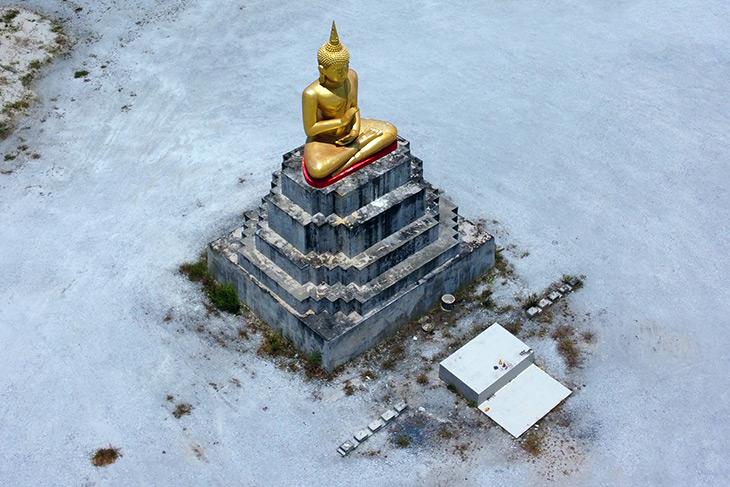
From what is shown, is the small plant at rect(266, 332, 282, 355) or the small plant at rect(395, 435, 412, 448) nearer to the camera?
the small plant at rect(395, 435, 412, 448)

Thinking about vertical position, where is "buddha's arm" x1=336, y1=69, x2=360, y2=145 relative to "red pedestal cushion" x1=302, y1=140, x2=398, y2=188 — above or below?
above

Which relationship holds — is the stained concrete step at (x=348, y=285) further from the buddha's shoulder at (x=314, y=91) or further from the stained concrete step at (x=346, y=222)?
the buddha's shoulder at (x=314, y=91)

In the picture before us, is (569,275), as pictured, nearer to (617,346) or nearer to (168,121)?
(617,346)

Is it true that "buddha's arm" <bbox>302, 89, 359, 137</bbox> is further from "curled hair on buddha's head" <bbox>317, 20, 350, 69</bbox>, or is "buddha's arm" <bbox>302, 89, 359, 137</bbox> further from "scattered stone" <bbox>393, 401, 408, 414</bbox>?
"scattered stone" <bbox>393, 401, 408, 414</bbox>

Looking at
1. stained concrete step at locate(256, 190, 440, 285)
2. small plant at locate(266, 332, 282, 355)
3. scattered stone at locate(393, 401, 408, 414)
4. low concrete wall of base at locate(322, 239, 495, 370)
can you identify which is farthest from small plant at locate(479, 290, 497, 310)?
small plant at locate(266, 332, 282, 355)

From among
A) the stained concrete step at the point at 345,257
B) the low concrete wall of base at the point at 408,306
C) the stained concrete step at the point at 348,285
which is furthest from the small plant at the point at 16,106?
the low concrete wall of base at the point at 408,306

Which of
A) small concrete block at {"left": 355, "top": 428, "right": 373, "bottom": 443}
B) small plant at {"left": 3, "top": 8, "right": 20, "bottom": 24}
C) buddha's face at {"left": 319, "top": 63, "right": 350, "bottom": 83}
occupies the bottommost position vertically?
small concrete block at {"left": 355, "top": 428, "right": 373, "bottom": 443}

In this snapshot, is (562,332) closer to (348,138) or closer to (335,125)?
(348,138)
